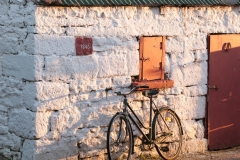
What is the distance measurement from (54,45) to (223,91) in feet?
11.9

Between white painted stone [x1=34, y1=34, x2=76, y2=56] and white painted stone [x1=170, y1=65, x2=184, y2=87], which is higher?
white painted stone [x1=34, y1=34, x2=76, y2=56]

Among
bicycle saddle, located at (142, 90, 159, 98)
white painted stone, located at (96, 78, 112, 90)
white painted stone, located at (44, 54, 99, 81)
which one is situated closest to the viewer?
white painted stone, located at (44, 54, 99, 81)

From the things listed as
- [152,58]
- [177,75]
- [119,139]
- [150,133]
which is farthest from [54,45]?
[177,75]

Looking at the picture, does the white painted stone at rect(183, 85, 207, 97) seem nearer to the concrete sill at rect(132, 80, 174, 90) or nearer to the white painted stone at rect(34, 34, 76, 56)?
the concrete sill at rect(132, 80, 174, 90)

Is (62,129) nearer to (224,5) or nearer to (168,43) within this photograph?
(168,43)

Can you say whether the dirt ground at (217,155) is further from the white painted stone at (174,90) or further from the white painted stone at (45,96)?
the white painted stone at (45,96)

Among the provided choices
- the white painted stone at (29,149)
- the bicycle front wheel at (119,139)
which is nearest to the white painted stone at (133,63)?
the bicycle front wheel at (119,139)

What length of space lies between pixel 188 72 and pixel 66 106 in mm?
2520

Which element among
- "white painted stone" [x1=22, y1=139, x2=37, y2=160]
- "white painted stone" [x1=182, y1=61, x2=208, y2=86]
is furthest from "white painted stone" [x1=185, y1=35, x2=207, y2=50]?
"white painted stone" [x1=22, y1=139, x2=37, y2=160]

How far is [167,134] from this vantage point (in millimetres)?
9156

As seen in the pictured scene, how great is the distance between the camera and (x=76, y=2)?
8078mm

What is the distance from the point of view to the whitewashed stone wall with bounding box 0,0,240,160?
26.1 feet

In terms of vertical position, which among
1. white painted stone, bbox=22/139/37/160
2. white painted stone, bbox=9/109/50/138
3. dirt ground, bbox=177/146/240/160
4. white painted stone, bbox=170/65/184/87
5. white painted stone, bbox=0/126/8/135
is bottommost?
dirt ground, bbox=177/146/240/160

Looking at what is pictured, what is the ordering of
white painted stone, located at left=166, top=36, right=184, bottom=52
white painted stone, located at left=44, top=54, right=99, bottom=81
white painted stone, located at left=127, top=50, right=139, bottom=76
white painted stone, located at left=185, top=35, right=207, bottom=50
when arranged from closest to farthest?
white painted stone, located at left=44, top=54, right=99, bottom=81, white painted stone, located at left=127, top=50, right=139, bottom=76, white painted stone, located at left=166, top=36, right=184, bottom=52, white painted stone, located at left=185, top=35, right=207, bottom=50
